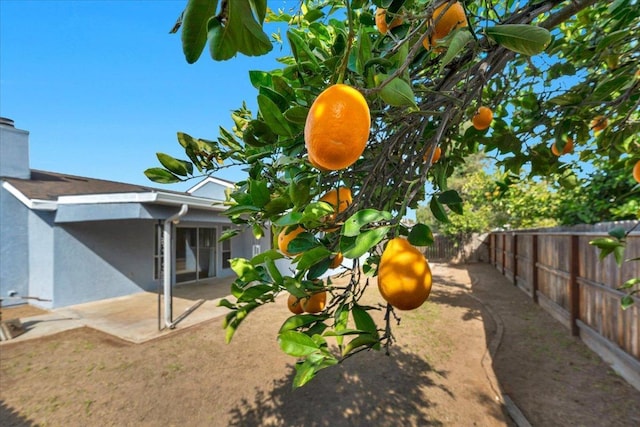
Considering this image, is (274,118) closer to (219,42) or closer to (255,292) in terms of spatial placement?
(219,42)

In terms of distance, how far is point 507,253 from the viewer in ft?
44.6

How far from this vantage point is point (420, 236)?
1.03m

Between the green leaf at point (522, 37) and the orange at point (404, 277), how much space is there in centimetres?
73

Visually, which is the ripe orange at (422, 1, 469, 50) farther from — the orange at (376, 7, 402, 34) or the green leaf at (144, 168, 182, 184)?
the green leaf at (144, 168, 182, 184)

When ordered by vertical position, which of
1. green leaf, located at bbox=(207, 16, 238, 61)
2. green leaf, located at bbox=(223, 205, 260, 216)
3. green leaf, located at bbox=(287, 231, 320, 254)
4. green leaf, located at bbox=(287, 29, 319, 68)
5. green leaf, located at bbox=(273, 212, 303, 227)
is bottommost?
green leaf, located at bbox=(287, 231, 320, 254)

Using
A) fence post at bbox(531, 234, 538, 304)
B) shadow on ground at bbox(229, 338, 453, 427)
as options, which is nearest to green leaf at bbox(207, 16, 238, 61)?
shadow on ground at bbox(229, 338, 453, 427)

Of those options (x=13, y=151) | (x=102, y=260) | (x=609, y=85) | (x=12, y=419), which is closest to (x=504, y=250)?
(x=609, y=85)

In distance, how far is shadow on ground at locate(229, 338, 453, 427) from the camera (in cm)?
363

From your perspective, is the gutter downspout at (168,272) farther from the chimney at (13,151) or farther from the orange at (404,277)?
the orange at (404,277)

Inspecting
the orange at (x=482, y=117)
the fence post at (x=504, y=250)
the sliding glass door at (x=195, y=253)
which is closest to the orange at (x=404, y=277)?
the orange at (x=482, y=117)

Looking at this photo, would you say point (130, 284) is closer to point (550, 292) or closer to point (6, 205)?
point (6, 205)

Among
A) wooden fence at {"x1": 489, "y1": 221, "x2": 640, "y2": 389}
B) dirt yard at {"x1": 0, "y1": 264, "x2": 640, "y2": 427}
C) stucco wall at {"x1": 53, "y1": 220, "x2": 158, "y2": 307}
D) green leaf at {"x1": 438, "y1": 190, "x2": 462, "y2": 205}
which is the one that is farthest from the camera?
stucco wall at {"x1": 53, "y1": 220, "x2": 158, "y2": 307}

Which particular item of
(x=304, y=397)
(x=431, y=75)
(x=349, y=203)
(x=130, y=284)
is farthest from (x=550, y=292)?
(x=130, y=284)

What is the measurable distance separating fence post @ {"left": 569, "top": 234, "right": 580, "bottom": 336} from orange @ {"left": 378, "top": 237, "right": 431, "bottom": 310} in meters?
7.30
